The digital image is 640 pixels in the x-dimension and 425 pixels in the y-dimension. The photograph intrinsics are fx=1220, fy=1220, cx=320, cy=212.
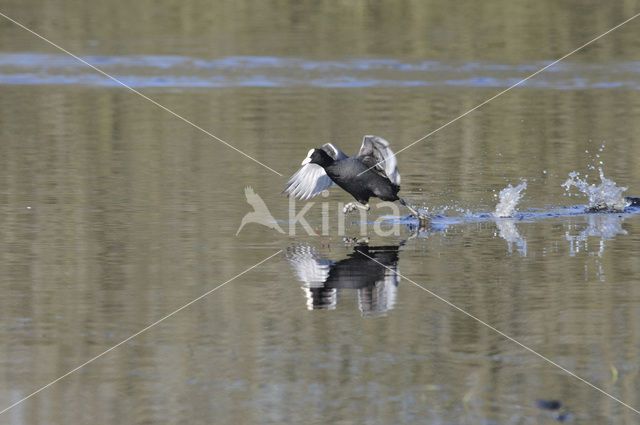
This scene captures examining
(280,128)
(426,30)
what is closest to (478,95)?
(280,128)

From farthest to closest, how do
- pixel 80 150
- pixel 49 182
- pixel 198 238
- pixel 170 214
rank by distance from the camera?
pixel 80 150
pixel 49 182
pixel 170 214
pixel 198 238

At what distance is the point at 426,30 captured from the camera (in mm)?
30391

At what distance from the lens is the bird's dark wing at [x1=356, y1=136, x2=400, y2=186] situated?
37.6 feet

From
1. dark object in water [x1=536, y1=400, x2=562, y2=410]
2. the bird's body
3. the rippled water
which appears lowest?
dark object in water [x1=536, y1=400, x2=562, y2=410]

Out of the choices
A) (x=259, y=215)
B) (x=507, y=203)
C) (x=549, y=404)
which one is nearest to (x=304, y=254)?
(x=259, y=215)

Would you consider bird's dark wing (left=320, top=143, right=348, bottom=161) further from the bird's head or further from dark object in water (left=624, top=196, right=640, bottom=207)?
dark object in water (left=624, top=196, right=640, bottom=207)

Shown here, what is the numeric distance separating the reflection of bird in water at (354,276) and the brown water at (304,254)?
40 millimetres

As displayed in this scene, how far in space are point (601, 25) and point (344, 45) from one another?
23.3 ft

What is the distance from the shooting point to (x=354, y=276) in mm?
9336

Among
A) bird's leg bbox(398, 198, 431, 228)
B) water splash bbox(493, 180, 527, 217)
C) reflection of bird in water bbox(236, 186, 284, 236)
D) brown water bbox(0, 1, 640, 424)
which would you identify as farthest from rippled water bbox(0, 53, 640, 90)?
bird's leg bbox(398, 198, 431, 228)

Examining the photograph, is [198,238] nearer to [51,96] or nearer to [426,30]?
[51,96]

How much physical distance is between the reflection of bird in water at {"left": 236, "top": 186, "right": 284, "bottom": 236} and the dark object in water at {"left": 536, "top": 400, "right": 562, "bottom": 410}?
511cm

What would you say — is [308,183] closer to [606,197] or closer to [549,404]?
[606,197]

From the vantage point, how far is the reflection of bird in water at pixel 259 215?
37.5 ft
